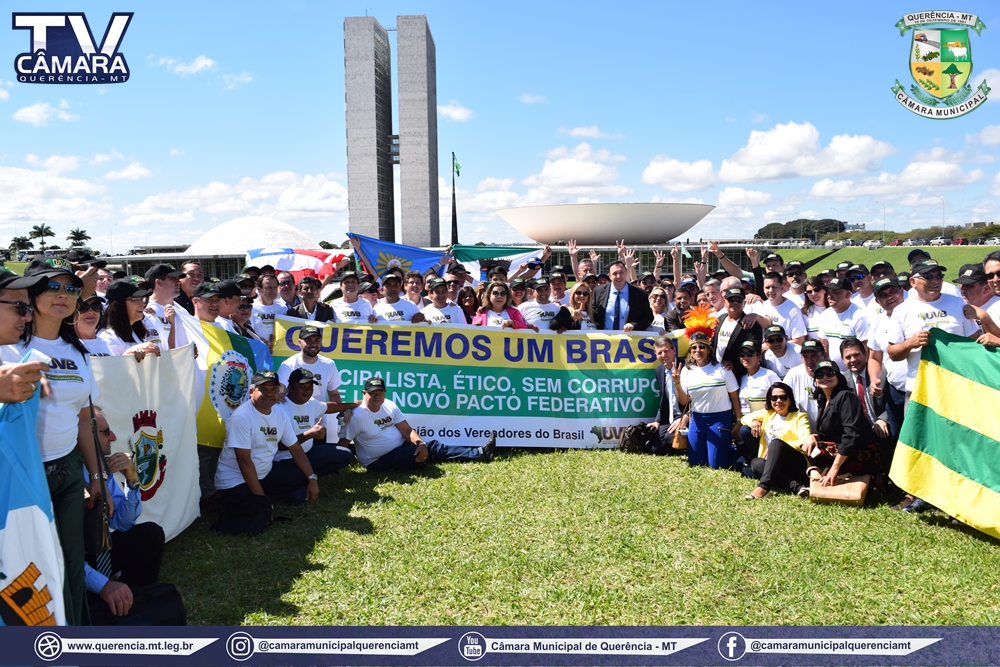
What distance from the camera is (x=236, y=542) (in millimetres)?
5109

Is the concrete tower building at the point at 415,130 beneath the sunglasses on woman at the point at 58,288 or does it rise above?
above

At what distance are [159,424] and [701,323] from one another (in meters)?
5.60

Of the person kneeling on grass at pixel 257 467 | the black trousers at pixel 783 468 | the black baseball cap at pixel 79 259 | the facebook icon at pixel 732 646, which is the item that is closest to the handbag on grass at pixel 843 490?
the black trousers at pixel 783 468

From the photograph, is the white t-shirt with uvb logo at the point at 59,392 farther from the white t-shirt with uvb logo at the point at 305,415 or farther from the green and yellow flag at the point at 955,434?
the green and yellow flag at the point at 955,434

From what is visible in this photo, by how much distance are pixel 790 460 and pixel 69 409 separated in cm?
576

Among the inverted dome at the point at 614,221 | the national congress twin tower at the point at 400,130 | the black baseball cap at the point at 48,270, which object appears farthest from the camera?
the inverted dome at the point at 614,221

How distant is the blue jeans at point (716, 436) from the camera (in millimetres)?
6953

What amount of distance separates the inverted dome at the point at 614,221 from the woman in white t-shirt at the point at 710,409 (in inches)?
3210

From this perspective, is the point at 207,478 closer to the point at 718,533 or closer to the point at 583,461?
the point at 583,461

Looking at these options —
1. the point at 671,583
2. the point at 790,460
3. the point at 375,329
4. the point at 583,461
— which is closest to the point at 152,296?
the point at 375,329

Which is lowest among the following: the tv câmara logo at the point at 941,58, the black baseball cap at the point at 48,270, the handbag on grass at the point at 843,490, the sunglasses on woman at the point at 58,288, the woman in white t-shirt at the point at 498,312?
the handbag on grass at the point at 843,490

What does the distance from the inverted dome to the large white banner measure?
84.0 metres

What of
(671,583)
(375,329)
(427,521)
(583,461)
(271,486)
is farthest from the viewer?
(375,329)

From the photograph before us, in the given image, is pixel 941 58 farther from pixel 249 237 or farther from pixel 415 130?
pixel 249 237
